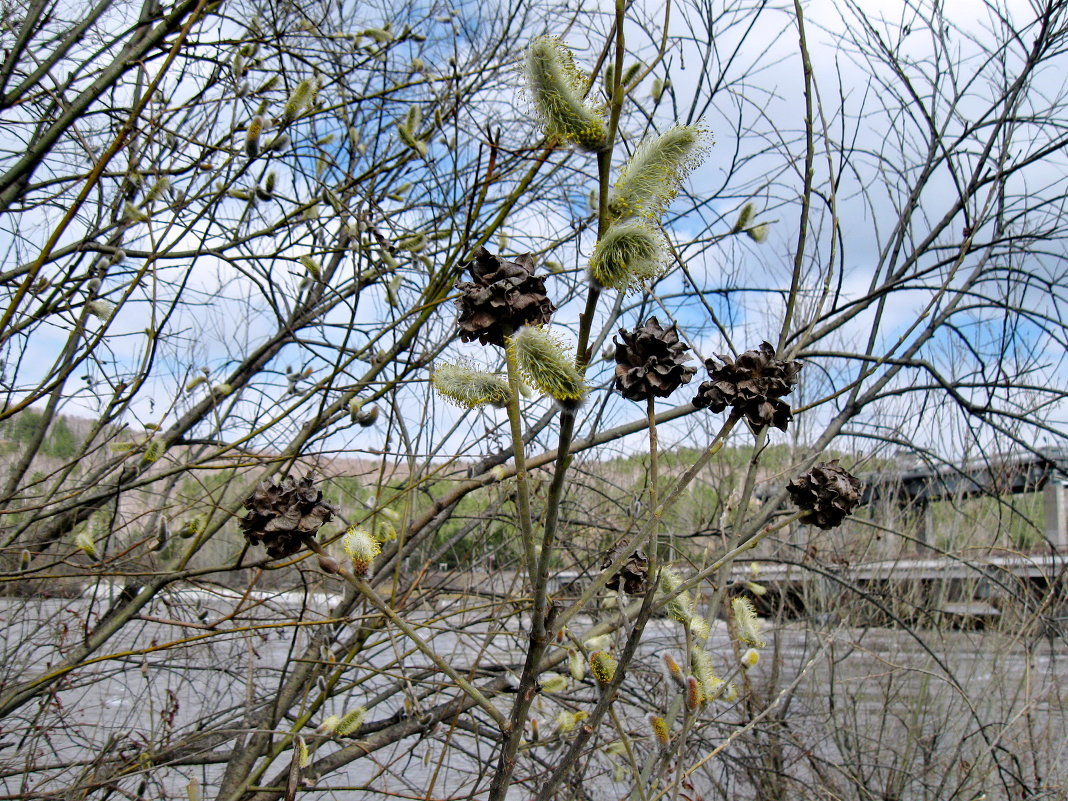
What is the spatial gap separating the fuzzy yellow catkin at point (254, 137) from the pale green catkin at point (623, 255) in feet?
5.94

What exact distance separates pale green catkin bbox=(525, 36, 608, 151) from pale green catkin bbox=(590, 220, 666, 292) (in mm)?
112

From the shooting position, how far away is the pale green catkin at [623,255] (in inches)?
36.9

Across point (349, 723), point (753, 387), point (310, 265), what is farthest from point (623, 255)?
point (310, 265)

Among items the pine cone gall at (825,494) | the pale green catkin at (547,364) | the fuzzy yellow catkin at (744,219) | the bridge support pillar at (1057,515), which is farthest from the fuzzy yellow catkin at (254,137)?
the bridge support pillar at (1057,515)

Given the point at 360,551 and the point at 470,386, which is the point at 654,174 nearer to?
the point at 470,386

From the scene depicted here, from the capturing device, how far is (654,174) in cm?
104

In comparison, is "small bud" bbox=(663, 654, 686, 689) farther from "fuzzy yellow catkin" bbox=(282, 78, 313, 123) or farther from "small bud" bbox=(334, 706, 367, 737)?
"fuzzy yellow catkin" bbox=(282, 78, 313, 123)

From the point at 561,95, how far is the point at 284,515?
59 centimetres

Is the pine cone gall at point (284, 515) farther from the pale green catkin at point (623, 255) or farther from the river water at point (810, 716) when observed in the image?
the river water at point (810, 716)

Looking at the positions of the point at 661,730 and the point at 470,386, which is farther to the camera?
the point at 661,730

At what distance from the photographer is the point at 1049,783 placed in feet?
13.0

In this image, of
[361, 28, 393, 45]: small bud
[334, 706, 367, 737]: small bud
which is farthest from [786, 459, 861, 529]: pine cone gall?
[361, 28, 393, 45]: small bud

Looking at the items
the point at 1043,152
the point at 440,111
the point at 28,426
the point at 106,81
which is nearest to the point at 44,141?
the point at 106,81

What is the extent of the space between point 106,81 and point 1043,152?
251 centimetres
